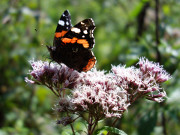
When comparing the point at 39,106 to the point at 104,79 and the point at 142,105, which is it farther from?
the point at 104,79

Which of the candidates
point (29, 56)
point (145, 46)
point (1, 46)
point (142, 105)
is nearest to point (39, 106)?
point (29, 56)

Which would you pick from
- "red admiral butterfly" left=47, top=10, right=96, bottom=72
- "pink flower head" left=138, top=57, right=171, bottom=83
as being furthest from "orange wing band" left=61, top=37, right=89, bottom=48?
"pink flower head" left=138, top=57, right=171, bottom=83

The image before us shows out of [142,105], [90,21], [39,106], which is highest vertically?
[39,106]

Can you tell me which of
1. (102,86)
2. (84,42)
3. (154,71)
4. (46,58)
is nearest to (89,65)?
(84,42)

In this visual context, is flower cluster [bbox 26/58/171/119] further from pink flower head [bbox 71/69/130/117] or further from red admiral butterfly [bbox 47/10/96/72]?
red admiral butterfly [bbox 47/10/96/72]

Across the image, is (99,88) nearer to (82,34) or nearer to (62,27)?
(82,34)

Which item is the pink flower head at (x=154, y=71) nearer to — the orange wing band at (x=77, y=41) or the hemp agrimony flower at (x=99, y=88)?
the hemp agrimony flower at (x=99, y=88)
